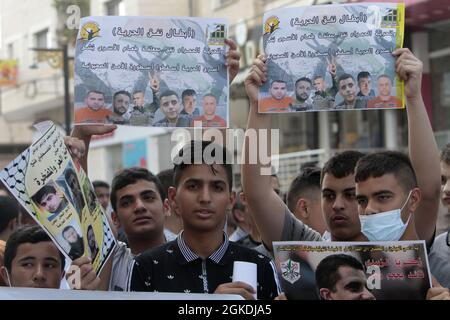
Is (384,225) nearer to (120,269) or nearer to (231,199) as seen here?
A: (231,199)

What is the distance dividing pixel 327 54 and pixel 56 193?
44.1 inches

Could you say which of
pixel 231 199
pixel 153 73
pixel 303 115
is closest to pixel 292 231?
pixel 231 199

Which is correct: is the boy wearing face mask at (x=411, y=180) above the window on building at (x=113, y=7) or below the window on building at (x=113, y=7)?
below

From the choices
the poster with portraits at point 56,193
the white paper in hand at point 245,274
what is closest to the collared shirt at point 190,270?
the poster with portraits at point 56,193

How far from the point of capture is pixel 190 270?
127 inches

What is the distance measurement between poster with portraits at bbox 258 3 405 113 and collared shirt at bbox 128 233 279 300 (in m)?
0.56

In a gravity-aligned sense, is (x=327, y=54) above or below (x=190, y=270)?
above

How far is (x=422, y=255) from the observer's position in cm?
274

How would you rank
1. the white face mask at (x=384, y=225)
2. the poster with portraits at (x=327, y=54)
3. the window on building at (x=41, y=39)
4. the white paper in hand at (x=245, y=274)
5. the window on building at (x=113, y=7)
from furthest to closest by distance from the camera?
the window on building at (x=41, y=39)
the window on building at (x=113, y=7)
the poster with portraits at (x=327, y=54)
the white face mask at (x=384, y=225)
the white paper in hand at (x=245, y=274)

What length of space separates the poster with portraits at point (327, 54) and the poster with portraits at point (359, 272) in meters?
0.72

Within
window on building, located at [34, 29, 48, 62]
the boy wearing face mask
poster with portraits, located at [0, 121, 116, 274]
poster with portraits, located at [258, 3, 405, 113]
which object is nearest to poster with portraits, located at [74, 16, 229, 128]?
poster with portraits, located at [258, 3, 405, 113]

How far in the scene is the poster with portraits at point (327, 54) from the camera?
3.29m

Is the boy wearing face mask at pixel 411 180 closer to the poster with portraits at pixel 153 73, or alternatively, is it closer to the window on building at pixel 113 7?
the poster with portraits at pixel 153 73
